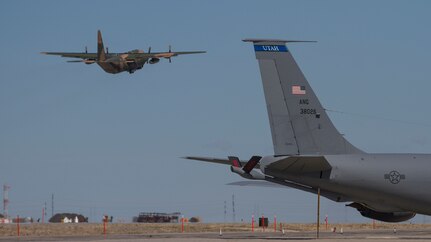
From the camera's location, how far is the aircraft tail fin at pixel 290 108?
47.2 meters

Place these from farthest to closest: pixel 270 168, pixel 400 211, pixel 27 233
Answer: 1. pixel 27 233
2. pixel 400 211
3. pixel 270 168

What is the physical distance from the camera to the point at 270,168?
46.1m

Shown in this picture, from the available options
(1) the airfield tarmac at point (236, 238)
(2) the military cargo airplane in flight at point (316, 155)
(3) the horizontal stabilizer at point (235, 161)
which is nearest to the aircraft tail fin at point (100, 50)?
(1) the airfield tarmac at point (236, 238)

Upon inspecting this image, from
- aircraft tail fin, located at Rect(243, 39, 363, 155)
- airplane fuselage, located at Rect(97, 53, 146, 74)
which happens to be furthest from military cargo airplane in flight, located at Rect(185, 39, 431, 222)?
airplane fuselage, located at Rect(97, 53, 146, 74)

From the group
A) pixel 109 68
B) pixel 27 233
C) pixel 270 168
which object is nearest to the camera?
pixel 270 168

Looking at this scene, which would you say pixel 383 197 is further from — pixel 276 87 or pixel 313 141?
pixel 276 87

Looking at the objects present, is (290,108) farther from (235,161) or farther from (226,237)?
(226,237)

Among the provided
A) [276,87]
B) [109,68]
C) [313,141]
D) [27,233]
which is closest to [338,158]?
[313,141]

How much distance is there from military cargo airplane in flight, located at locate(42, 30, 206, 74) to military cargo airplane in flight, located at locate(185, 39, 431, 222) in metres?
31.7

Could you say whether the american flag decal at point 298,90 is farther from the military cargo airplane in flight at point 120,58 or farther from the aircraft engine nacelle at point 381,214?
the military cargo airplane in flight at point 120,58

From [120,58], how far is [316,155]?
114 feet

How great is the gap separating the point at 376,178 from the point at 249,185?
336 inches

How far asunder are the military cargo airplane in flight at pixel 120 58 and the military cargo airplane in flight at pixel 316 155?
1247 inches

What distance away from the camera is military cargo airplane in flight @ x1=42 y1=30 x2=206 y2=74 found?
77.9m
